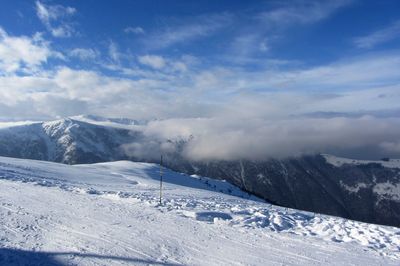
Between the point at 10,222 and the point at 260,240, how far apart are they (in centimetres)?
1170

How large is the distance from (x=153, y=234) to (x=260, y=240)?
16.8ft

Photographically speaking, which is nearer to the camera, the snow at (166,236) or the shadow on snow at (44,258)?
the shadow on snow at (44,258)

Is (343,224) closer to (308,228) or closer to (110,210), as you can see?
(308,228)

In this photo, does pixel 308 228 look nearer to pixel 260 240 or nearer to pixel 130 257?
pixel 260 240

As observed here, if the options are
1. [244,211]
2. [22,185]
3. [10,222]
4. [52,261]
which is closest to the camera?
[52,261]

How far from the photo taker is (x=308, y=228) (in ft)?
75.8

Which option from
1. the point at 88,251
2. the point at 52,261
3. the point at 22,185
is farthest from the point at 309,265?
the point at 22,185

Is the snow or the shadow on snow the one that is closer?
the shadow on snow

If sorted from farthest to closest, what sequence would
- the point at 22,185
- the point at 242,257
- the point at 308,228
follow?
1. the point at 22,185
2. the point at 308,228
3. the point at 242,257

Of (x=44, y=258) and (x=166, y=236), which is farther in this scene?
(x=166, y=236)

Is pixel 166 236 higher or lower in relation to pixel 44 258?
higher

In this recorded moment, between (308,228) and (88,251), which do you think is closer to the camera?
(88,251)

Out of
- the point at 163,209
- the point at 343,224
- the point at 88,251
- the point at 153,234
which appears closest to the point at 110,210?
the point at 163,209

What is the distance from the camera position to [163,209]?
84.4 feet
